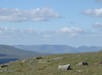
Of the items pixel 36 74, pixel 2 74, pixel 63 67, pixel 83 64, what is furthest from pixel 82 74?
pixel 83 64

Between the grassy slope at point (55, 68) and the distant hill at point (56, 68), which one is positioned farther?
the distant hill at point (56, 68)

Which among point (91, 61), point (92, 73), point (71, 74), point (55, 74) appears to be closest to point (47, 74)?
point (55, 74)

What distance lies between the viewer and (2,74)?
57.1 metres

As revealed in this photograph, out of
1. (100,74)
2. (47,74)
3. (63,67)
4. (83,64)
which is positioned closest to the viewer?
(100,74)

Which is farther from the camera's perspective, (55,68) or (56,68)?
(55,68)

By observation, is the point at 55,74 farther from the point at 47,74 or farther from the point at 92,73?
the point at 92,73

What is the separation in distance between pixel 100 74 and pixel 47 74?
11.0 m

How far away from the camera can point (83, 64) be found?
73.9 m

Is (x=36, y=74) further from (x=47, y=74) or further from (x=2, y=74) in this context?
(x=2, y=74)

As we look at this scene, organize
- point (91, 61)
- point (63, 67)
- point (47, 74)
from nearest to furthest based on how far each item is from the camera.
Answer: point (47, 74), point (63, 67), point (91, 61)

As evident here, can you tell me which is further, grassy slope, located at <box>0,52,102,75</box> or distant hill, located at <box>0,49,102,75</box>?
distant hill, located at <box>0,49,102,75</box>

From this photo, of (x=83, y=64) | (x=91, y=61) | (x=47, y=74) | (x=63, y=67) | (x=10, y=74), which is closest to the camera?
(x=47, y=74)

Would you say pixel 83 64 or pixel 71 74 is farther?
pixel 83 64

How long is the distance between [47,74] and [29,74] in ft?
14.2
